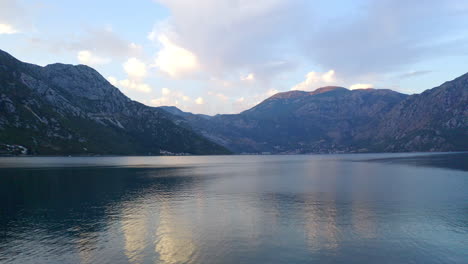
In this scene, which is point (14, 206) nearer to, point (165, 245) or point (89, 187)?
point (89, 187)

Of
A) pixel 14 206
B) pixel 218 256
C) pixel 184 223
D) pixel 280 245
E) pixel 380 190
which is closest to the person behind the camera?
pixel 218 256

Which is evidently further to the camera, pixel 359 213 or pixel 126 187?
pixel 126 187

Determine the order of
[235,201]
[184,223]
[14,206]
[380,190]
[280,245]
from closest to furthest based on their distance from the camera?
[280,245], [184,223], [14,206], [235,201], [380,190]

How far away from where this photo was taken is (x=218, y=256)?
44562mm

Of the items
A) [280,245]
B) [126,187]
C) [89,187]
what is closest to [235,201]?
[280,245]

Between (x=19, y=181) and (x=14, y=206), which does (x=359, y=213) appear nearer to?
(x=14, y=206)

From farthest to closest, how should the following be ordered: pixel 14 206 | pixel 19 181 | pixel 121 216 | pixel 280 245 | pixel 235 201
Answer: pixel 19 181 < pixel 235 201 < pixel 14 206 < pixel 121 216 < pixel 280 245

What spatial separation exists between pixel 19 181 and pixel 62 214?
76.5 m

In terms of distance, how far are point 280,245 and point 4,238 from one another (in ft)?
153

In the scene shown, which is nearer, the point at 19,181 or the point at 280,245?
the point at 280,245

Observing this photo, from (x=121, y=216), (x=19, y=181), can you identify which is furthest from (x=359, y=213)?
(x=19, y=181)

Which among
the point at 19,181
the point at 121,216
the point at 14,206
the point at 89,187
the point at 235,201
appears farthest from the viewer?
the point at 19,181

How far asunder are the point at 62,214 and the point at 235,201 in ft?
147

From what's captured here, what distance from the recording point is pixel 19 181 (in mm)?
130500
